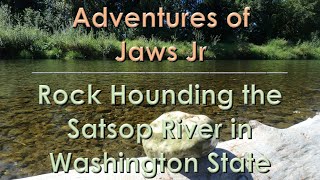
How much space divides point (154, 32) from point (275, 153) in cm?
2754

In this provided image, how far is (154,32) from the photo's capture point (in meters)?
29.9

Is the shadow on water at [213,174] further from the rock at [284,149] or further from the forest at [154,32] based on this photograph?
the forest at [154,32]

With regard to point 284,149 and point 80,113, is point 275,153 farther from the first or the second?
point 80,113

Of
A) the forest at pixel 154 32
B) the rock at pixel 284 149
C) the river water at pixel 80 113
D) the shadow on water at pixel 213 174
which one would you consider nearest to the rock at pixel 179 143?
the shadow on water at pixel 213 174

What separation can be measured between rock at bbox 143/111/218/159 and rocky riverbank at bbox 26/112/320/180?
0.16m

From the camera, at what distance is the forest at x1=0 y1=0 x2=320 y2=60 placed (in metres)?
20.6

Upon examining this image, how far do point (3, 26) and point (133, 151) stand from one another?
18.6 metres

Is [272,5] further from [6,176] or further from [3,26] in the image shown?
[6,176]

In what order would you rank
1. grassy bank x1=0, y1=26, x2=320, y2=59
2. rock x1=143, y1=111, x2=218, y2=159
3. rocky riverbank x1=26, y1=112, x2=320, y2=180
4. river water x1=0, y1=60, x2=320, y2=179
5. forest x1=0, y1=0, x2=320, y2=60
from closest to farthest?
rock x1=143, y1=111, x2=218, y2=159 < rocky riverbank x1=26, y1=112, x2=320, y2=180 < river water x1=0, y1=60, x2=320, y2=179 < grassy bank x1=0, y1=26, x2=320, y2=59 < forest x1=0, y1=0, x2=320, y2=60

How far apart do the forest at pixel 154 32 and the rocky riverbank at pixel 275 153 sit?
59.1 feet

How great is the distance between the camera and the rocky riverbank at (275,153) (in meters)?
2.73

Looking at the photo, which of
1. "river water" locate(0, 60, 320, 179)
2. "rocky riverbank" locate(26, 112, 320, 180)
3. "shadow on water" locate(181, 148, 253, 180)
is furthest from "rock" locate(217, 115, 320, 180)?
"river water" locate(0, 60, 320, 179)

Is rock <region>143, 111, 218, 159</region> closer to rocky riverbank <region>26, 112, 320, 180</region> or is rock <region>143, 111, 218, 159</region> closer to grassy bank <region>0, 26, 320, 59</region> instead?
rocky riverbank <region>26, 112, 320, 180</region>

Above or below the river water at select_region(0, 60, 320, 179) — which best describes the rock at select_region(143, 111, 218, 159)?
above
